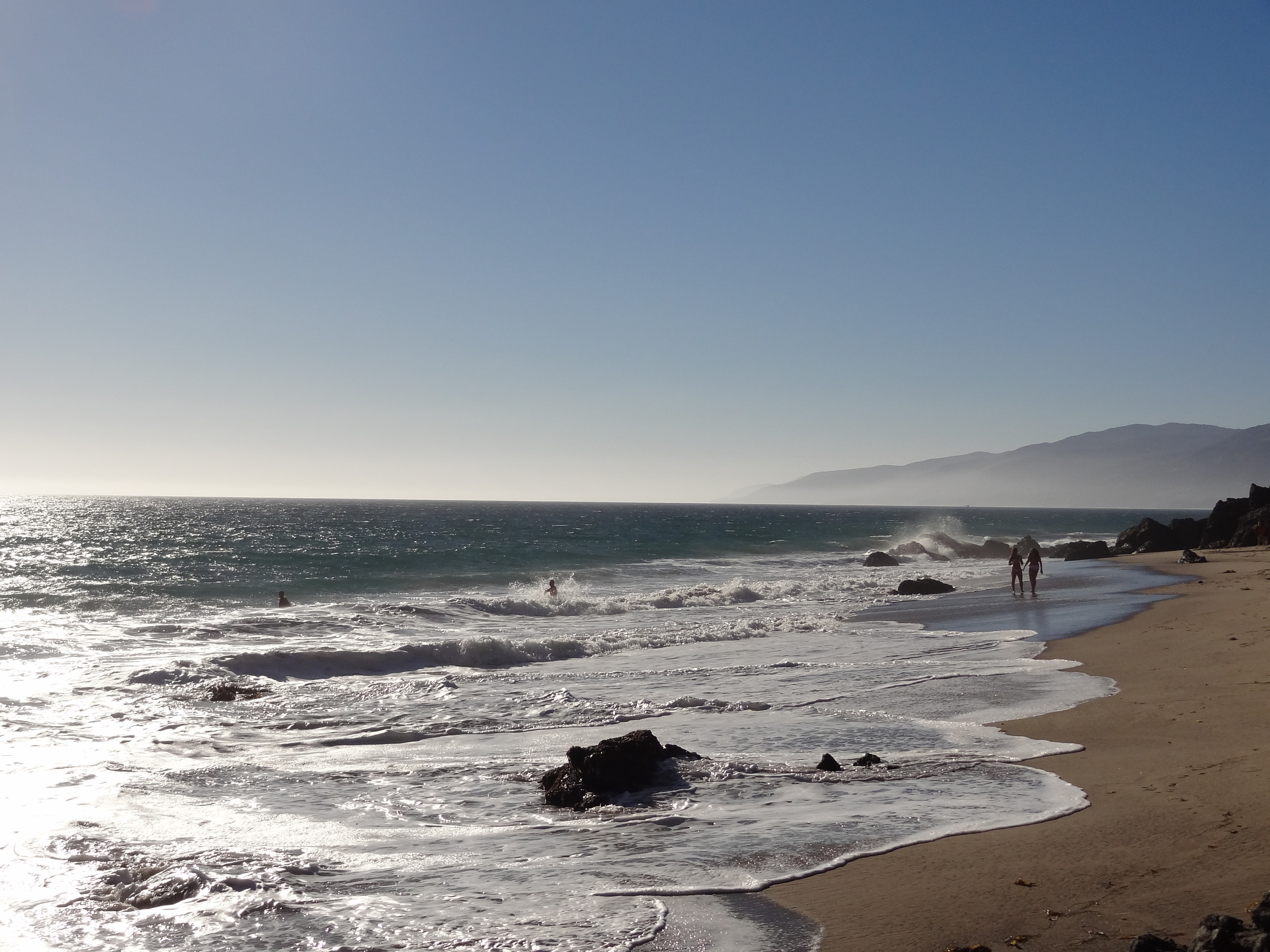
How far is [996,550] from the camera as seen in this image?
54.6 m

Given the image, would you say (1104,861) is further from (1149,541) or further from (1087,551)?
(1149,541)

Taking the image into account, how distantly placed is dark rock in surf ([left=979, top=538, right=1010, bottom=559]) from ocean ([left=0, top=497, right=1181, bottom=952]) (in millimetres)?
Answer: 25772

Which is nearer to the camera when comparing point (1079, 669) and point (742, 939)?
point (742, 939)

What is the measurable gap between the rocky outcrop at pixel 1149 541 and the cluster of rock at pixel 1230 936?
148 ft

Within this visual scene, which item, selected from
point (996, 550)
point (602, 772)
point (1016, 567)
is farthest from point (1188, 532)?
point (602, 772)

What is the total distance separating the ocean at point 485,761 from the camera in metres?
5.62

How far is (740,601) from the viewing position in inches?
1206

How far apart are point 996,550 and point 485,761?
50.7 m

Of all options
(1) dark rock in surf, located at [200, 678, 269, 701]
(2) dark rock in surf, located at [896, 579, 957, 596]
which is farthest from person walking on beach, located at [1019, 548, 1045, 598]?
(1) dark rock in surf, located at [200, 678, 269, 701]

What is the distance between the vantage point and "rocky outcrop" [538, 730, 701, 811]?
7.82 metres

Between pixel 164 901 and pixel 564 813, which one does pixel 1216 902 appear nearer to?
pixel 564 813

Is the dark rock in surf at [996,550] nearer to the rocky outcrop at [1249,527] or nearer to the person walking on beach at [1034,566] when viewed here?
the rocky outcrop at [1249,527]

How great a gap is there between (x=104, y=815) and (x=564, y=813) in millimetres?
4130

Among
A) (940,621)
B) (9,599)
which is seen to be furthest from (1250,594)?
(9,599)
